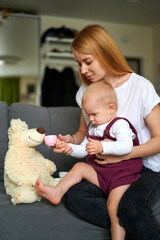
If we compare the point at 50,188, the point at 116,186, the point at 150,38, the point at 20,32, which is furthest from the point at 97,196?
the point at 150,38

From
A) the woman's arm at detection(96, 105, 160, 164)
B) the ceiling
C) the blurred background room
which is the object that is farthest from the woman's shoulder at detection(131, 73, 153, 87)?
the ceiling

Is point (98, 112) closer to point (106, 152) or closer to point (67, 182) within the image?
point (106, 152)

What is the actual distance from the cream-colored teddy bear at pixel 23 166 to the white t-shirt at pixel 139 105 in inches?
16.0

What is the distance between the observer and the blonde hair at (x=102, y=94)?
1.32 m

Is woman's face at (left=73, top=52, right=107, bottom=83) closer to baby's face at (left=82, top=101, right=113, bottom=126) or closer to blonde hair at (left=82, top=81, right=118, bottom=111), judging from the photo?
blonde hair at (left=82, top=81, right=118, bottom=111)

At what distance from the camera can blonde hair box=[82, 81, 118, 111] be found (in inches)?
51.9

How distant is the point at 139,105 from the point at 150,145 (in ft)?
0.66

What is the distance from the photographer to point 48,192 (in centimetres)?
123

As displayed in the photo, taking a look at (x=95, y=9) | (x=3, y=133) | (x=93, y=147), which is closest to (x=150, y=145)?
(x=93, y=147)

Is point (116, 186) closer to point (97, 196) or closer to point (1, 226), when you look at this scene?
point (97, 196)

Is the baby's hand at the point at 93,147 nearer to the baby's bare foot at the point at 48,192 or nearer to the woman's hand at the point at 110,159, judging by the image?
the woman's hand at the point at 110,159

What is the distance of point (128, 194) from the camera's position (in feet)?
3.95

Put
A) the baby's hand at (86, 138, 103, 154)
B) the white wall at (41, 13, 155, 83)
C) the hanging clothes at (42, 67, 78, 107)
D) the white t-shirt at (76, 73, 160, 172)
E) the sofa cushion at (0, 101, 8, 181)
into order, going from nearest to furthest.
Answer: the baby's hand at (86, 138, 103, 154), the white t-shirt at (76, 73, 160, 172), the sofa cushion at (0, 101, 8, 181), the hanging clothes at (42, 67, 78, 107), the white wall at (41, 13, 155, 83)

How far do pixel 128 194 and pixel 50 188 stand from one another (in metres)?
0.32
